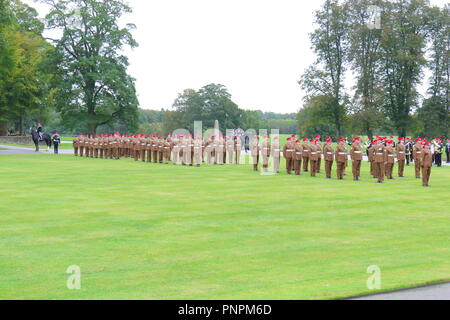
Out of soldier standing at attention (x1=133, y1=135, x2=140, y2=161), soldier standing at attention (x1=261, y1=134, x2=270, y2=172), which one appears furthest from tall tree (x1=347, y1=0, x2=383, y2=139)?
soldier standing at attention (x1=261, y1=134, x2=270, y2=172)

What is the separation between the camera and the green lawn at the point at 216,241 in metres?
7.48

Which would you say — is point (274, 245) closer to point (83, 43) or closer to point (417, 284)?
point (417, 284)

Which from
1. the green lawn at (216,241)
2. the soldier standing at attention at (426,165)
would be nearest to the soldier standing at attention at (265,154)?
the soldier standing at attention at (426,165)

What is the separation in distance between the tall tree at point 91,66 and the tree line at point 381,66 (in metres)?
20.0

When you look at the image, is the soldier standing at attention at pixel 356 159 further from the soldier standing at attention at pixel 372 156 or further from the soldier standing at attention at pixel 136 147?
the soldier standing at attention at pixel 136 147

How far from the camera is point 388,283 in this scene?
298 inches

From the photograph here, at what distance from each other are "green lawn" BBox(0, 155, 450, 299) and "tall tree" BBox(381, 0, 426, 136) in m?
41.6

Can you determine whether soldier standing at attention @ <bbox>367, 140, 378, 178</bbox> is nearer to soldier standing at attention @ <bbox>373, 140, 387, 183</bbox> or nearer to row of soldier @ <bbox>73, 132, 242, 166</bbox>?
soldier standing at attention @ <bbox>373, 140, 387, 183</bbox>

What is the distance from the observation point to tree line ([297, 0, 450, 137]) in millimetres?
56781

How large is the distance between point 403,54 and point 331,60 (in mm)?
7823

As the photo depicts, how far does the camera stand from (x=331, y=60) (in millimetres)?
60906

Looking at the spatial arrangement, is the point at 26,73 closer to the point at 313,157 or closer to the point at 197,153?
the point at 197,153

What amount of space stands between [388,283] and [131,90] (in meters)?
57.7

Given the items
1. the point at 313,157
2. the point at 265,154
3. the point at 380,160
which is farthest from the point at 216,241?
the point at 265,154
